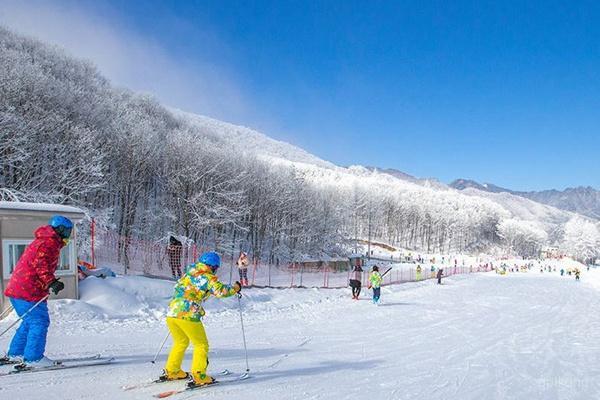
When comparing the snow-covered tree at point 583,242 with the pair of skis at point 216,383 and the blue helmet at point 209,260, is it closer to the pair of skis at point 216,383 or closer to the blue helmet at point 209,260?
the pair of skis at point 216,383

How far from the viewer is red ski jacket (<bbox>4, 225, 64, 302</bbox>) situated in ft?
18.6

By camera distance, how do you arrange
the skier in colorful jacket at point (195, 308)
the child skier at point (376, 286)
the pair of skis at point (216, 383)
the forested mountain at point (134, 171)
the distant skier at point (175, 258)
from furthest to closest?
the forested mountain at point (134, 171)
the distant skier at point (175, 258)
the child skier at point (376, 286)
the skier in colorful jacket at point (195, 308)
the pair of skis at point (216, 383)

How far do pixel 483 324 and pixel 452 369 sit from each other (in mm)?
6936

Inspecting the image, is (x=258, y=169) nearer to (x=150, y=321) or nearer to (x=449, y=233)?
(x=150, y=321)

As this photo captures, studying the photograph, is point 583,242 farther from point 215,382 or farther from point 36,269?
point 36,269

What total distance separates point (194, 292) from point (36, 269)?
2057mm

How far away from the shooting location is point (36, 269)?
571cm

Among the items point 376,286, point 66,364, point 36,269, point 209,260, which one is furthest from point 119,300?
point 376,286

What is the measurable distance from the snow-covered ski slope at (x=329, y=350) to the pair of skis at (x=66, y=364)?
0.14 metres

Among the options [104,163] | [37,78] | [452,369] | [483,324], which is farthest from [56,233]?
[104,163]

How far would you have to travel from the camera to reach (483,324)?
46.2 ft

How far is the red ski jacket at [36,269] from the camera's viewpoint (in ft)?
18.6

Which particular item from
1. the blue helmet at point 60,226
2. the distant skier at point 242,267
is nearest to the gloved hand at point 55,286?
the blue helmet at point 60,226

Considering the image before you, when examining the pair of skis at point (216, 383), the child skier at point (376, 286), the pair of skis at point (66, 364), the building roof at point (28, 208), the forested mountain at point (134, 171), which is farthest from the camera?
the forested mountain at point (134, 171)
